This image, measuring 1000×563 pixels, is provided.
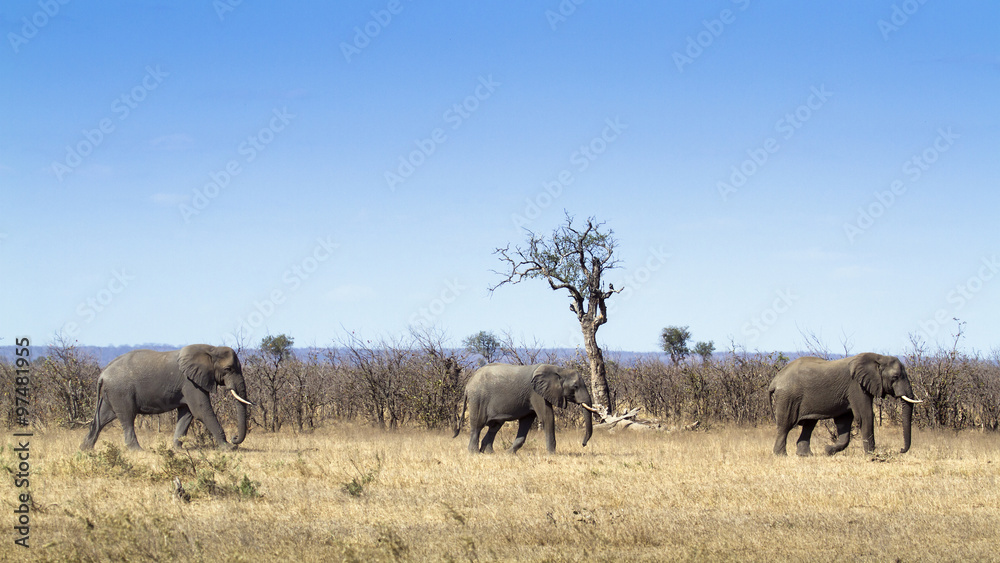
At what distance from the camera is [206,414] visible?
63.8ft

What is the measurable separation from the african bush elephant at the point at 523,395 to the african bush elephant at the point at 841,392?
418 centimetres

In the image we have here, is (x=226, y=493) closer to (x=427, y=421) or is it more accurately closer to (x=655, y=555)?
(x=655, y=555)

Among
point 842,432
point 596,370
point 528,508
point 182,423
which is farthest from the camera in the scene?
point 596,370

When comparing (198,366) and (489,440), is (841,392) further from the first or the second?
(198,366)

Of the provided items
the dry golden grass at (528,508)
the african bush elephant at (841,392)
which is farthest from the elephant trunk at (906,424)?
the dry golden grass at (528,508)

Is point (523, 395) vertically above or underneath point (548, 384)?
underneath

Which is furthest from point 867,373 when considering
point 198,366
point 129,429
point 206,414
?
point 129,429

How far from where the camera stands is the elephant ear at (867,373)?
62.2ft

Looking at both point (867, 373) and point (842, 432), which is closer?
point (867, 373)

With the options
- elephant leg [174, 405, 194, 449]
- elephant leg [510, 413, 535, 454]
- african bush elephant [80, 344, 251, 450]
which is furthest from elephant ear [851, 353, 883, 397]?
elephant leg [174, 405, 194, 449]

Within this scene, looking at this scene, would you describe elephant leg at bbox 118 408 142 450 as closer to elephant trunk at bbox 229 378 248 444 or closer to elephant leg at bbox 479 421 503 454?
elephant trunk at bbox 229 378 248 444

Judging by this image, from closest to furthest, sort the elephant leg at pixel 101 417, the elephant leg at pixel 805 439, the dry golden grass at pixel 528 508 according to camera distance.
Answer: the dry golden grass at pixel 528 508
the elephant leg at pixel 805 439
the elephant leg at pixel 101 417

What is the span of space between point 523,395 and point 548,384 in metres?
0.58

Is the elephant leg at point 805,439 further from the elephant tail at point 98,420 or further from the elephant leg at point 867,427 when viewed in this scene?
the elephant tail at point 98,420
